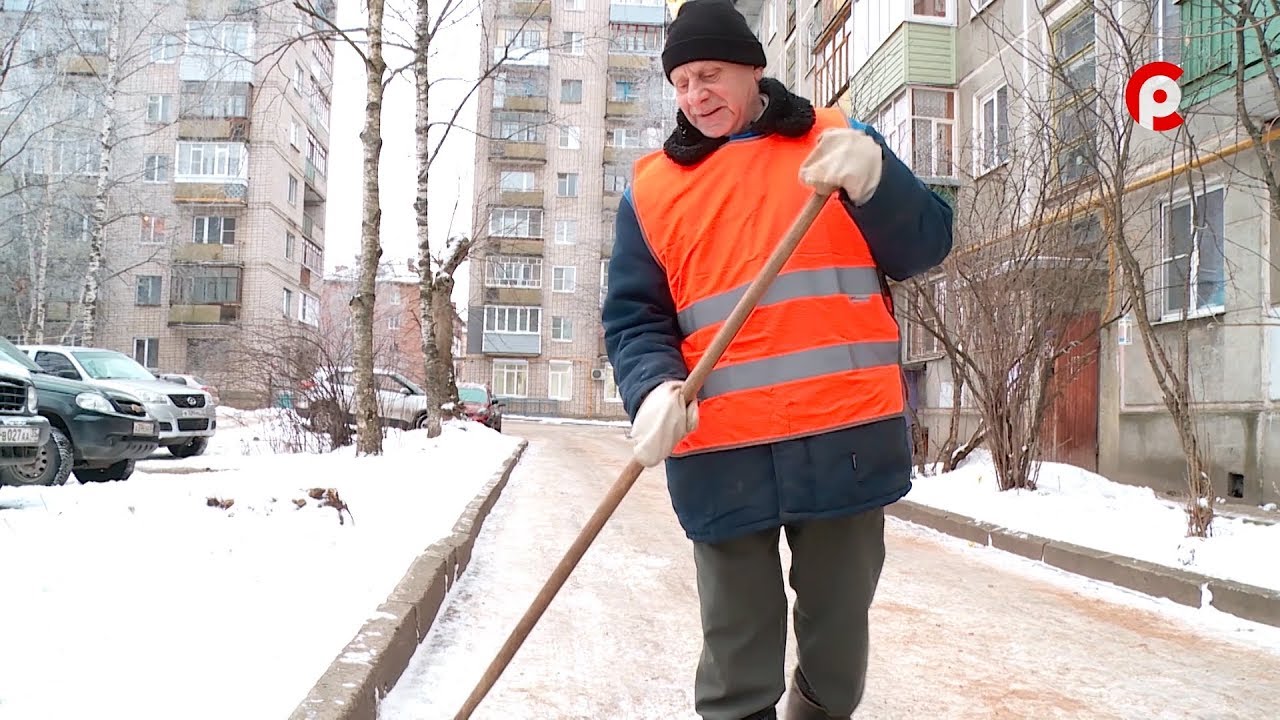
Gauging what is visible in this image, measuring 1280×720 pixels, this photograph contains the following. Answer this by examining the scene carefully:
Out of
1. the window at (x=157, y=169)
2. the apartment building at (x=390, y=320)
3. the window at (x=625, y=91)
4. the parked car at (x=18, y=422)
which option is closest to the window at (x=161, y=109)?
the window at (x=157, y=169)

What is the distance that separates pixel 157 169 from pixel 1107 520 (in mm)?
35450

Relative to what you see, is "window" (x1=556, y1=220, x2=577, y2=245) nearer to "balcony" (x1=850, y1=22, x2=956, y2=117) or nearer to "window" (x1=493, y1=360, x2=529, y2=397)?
"window" (x1=493, y1=360, x2=529, y2=397)

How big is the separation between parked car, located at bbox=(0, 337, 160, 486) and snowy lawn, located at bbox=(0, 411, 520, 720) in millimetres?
3350

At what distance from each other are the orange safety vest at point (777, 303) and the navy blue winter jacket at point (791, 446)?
4 centimetres

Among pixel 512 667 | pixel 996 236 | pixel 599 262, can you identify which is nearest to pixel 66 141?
pixel 599 262

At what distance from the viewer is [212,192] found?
38.9 m

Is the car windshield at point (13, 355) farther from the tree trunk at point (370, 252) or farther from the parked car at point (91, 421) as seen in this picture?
the tree trunk at point (370, 252)

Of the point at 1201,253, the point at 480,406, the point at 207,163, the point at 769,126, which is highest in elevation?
the point at 207,163

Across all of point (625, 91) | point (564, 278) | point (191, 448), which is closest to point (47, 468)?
point (191, 448)

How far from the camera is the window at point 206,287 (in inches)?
1533

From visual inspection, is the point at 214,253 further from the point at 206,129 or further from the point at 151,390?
the point at 151,390

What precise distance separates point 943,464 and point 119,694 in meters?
9.50

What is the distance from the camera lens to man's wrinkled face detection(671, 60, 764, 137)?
212 cm

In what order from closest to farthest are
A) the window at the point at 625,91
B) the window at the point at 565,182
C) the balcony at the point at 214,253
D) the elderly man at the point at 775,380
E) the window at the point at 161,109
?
the elderly man at the point at 775,380 < the window at the point at 161,109 < the balcony at the point at 214,253 < the window at the point at 565,182 < the window at the point at 625,91
